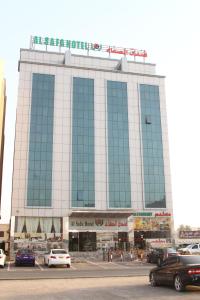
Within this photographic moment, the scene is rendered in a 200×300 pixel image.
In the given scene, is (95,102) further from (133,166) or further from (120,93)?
(133,166)

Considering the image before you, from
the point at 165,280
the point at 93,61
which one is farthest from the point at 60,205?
the point at 165,280

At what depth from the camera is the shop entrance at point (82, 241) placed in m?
56.2

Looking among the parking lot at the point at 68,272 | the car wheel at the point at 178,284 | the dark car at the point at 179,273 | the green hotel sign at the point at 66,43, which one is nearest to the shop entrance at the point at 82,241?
the parking lot at the point at 68,272

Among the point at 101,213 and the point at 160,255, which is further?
the point at 101,213

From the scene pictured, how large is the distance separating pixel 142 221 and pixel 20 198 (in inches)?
806

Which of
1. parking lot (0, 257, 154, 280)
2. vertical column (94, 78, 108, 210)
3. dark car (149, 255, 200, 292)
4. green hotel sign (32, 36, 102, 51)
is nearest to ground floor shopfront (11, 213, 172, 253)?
vertical column (94, 78, 108, 210)

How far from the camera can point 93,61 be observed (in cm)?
6938

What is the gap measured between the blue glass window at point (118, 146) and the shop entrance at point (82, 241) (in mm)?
6056

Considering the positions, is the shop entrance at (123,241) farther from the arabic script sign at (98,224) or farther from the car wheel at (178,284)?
the car wheel at (178,284)

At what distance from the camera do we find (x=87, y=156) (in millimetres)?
60562

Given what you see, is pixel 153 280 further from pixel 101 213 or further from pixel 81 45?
pixel 81 45

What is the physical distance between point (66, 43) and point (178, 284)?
206 ft

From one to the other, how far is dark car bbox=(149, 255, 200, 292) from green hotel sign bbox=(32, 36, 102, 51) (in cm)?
6005

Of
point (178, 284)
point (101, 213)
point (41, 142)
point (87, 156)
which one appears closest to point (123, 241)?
point (101, 213)
